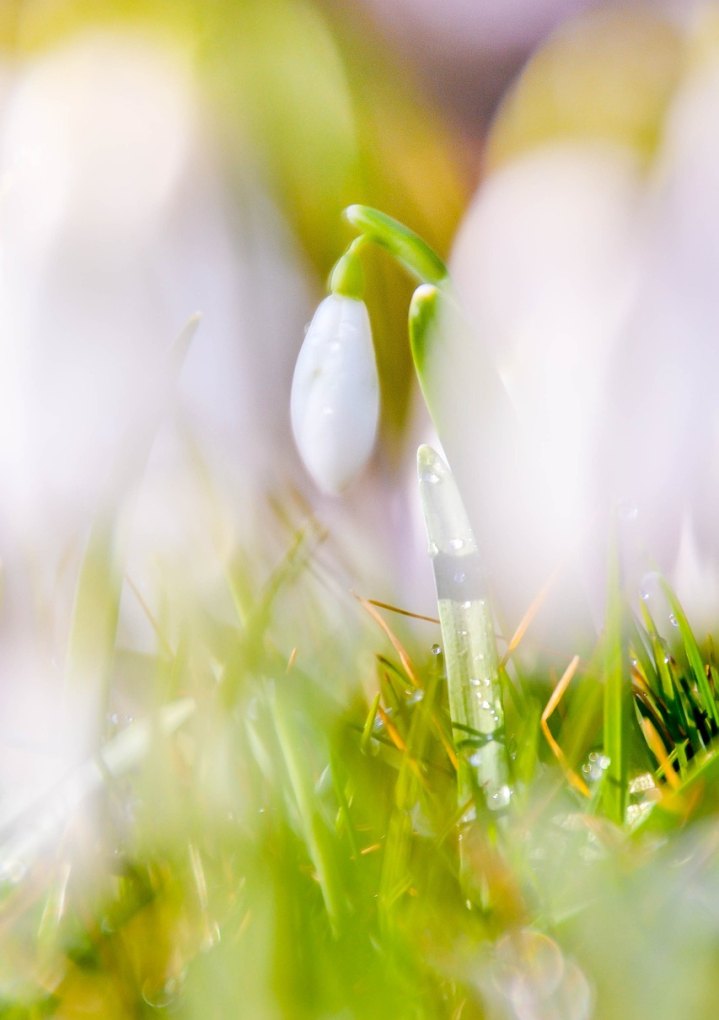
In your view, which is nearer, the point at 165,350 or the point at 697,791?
the point at 697,791

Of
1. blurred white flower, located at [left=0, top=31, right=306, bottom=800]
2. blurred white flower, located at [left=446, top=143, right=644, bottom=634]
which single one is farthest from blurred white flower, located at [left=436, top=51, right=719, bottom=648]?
blurred white flower, located at [left=0, top=31, right=306, bottom=800]

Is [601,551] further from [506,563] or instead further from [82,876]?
[82,876]

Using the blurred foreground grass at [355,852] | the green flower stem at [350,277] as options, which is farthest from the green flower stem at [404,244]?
the blurred foreground grass at [355,852]

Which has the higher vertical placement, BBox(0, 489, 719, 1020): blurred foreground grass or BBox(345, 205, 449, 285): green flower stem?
BBox(345, 205, 449, 285): green flower stem

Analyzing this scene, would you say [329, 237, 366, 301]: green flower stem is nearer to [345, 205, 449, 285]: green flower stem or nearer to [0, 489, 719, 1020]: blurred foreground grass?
[345, 205, 449, 285]: green flower stem

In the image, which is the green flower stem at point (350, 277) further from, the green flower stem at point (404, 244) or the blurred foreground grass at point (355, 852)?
the blurred foreground grass at point (355, 852)

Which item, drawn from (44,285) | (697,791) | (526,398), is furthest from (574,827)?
(44,285)
